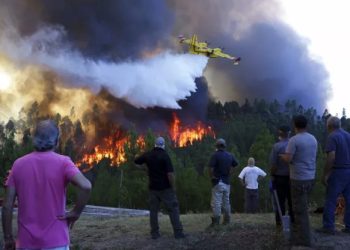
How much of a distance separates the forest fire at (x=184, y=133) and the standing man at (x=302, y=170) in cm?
4701

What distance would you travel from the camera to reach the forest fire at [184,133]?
2178 inches

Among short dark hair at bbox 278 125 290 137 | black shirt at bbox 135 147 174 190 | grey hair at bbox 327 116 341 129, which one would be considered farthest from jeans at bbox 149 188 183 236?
grey hair at bbox 327 116 341 129

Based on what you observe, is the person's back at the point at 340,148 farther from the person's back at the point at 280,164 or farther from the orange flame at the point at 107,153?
the orange flame at the point at 107,153

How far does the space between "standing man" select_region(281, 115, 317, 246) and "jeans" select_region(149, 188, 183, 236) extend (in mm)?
2139

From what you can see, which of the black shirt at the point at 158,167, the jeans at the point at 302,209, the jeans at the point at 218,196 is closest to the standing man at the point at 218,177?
the jeans at the point at 218,196

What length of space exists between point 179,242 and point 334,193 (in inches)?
97.2

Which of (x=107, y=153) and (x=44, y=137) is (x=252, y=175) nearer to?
(x=44, y=137)

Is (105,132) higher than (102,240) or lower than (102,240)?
higher

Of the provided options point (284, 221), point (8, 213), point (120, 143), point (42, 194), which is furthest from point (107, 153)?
point (42, 194)

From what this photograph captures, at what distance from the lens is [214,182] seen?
8.84m

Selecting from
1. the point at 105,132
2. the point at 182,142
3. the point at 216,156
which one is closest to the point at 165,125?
the point at 182,142

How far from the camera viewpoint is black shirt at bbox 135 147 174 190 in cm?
782

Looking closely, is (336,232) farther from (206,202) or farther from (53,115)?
(53,115)

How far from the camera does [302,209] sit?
637 centimetres
